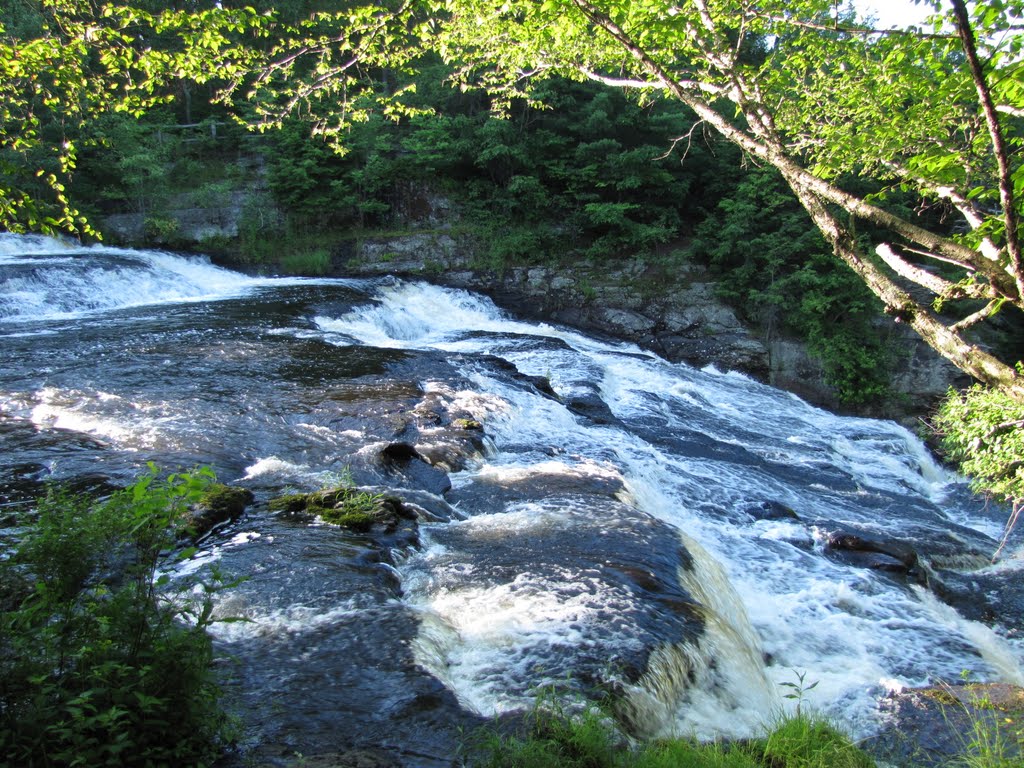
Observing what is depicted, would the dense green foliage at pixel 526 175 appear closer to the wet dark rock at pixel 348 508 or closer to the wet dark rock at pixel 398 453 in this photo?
the wet dark rock at pixel 398 453

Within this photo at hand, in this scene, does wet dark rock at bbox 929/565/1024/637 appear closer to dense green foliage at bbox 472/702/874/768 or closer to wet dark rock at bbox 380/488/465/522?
dense green foliage at bbox 472/702/874/768

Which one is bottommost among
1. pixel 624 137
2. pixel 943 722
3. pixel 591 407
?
pixel 943 722

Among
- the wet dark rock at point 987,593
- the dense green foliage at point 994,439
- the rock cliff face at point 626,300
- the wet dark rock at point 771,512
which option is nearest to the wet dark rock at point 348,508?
the wet dark rock at point 771,512

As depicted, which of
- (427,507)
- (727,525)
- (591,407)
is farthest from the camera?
(591,407)

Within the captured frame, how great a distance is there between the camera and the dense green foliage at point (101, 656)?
8.13ft

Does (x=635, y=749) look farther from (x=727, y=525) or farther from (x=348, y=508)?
(x=727, y=525)

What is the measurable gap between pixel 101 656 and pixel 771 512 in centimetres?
787

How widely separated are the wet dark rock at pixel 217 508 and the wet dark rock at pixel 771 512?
6.26 metres

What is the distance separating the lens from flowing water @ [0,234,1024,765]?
4246 mm

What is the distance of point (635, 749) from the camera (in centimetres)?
370

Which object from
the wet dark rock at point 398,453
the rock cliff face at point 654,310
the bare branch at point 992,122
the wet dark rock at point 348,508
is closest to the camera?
the bare branch at point 992,122

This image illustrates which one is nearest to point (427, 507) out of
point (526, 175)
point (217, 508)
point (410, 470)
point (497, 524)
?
point (497, 524)

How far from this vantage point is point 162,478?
22.3ft

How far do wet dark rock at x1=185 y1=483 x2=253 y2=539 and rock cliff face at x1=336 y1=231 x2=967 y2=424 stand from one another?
47.4 feet
